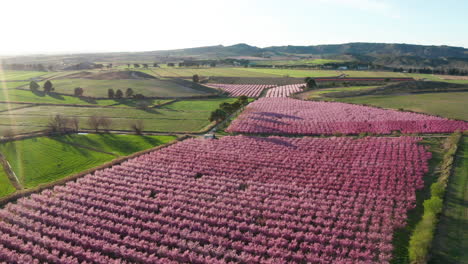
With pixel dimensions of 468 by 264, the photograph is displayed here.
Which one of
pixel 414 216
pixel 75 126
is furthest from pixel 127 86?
pixel 414 216

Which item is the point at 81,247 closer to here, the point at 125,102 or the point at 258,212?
the point at 258,212

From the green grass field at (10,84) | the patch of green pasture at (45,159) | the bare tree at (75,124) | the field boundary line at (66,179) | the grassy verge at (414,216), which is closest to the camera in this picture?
the grassy verge at (414,216)

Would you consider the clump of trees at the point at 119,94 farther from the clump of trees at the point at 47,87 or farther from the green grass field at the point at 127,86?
the clump of trees at the point at 47,87

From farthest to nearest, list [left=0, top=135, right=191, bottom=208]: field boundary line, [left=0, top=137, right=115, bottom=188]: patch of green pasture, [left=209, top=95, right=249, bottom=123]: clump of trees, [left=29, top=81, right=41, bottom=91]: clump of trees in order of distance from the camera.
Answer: [left=29, top=81, right=41, bottom=91]: clump of trees
[left=209, top=95, right=249, bottom=123]: clump of trees
[left=0, top=137, right=115, bottom=188]: patch of green pasture
[left=0, top=135, right=191, bottom=208]: field boundary line

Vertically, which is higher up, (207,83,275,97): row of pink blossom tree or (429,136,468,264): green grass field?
(207,83,275,97): row of pink blossom tree

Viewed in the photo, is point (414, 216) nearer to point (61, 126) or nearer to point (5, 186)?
point (5, 186)

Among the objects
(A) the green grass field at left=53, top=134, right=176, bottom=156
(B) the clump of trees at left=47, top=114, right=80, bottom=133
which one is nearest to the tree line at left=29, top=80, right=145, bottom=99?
(B) the clump of trees at left=47, top=114, right=80, bottom=133

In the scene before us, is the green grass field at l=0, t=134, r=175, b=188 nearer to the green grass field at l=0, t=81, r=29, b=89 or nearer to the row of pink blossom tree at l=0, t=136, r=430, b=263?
the row of pink blossom tree at l=0, t=136, r=430, b=263

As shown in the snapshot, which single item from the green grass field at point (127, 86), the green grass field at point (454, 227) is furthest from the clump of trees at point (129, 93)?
the green grass field at point (454, 227)
